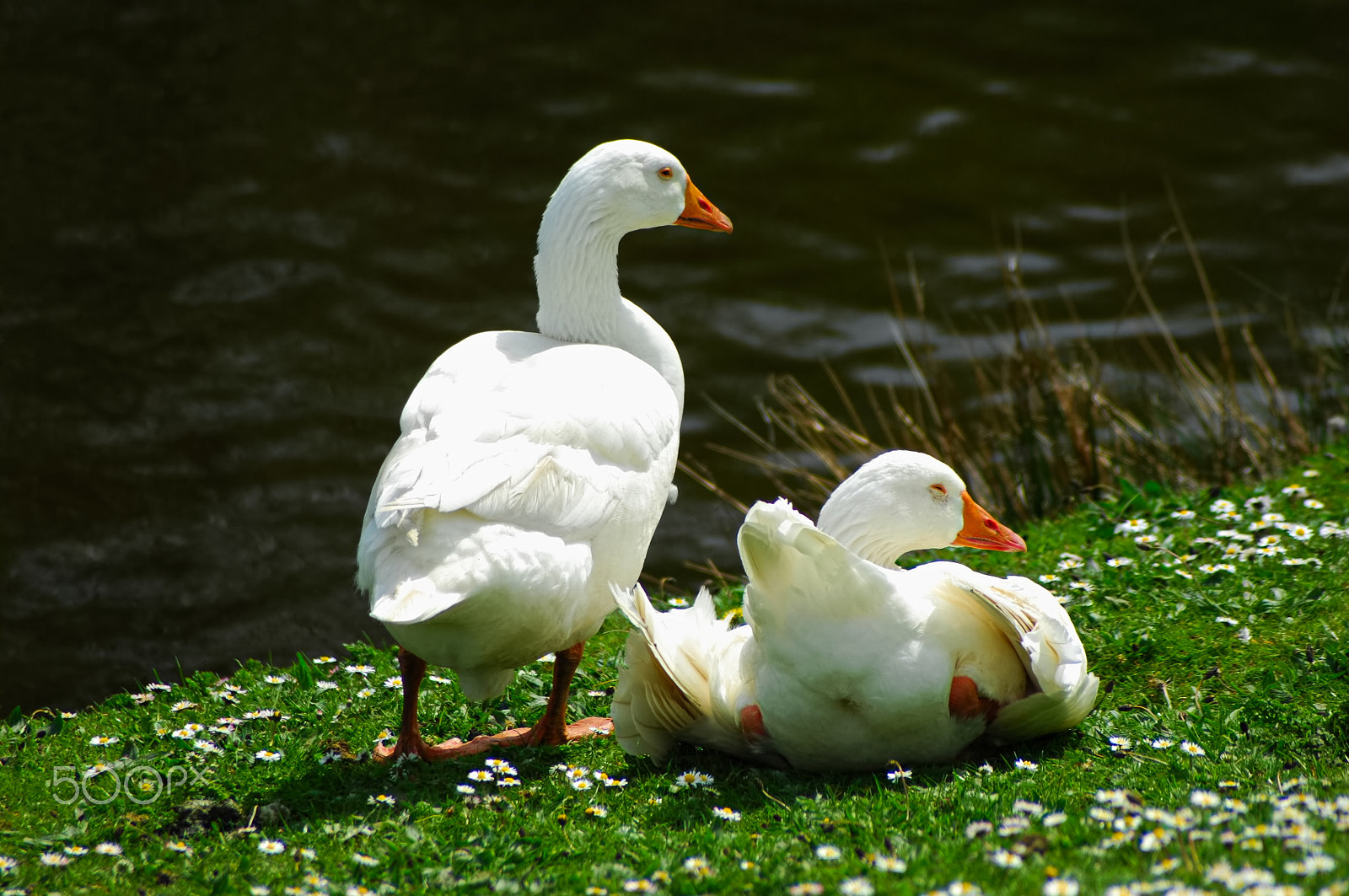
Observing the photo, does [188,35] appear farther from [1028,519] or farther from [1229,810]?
[1229,810]

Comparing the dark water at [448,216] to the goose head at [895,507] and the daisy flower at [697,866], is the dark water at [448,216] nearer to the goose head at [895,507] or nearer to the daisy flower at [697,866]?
the goose head at [895,507]

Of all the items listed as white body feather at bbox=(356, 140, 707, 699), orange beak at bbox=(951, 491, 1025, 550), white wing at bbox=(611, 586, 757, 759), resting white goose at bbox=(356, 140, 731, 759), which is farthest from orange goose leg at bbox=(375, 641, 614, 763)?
orange beak at bbox=(951, 491, 1025, 550)

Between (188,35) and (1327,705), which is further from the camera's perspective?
(188,35)

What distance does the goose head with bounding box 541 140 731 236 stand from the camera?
Answer: 5.78 meters

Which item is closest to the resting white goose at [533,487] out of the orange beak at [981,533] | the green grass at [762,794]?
the green grass at [762,794]

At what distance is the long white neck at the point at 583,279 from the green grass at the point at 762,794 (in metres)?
1.48

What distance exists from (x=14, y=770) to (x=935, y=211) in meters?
10.2

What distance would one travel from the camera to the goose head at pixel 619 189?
19.0 feet

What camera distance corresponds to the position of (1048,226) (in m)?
12.9

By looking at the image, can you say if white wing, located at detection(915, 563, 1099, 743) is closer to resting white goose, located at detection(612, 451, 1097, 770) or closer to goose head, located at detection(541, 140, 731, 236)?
resting white goose, located at detection(612, 451, 1097, 770)

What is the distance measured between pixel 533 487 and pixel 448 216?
9.00 meters

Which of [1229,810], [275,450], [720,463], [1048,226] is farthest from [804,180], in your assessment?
[1229,810]

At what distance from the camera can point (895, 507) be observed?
474 centimetres

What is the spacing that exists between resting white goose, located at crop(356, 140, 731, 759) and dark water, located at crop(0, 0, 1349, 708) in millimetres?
3837
